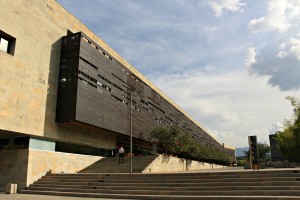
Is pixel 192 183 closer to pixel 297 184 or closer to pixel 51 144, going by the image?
pixel 297 184

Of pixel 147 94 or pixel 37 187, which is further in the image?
pixel 147 94

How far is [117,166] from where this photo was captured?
3061 centimetres

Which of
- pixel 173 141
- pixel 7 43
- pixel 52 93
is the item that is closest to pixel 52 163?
pixel 52 93

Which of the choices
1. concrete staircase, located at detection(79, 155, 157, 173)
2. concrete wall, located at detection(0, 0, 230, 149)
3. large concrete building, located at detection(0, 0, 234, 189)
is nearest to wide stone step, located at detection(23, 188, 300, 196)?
large concrete building, located at detection(0, 0, 234, 189)

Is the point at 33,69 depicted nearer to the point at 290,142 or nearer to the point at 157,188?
the point at 157,188

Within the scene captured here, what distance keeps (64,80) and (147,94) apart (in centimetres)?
1946

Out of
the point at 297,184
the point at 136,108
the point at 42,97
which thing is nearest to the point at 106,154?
the point at 136,108

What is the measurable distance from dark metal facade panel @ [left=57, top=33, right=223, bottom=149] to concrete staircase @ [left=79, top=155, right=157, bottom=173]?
405cm

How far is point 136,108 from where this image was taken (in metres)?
41.9

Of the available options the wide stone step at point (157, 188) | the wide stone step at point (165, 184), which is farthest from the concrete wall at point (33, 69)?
the wide stone step at point (157, 188)

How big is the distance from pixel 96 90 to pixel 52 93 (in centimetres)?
506

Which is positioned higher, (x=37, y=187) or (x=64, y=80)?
(x=64, y=80)

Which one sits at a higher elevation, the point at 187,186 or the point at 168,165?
the point at 168,165

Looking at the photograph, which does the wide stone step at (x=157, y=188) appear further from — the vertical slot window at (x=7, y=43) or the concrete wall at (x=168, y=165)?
the vertical slot window at (x=7, y=43)
